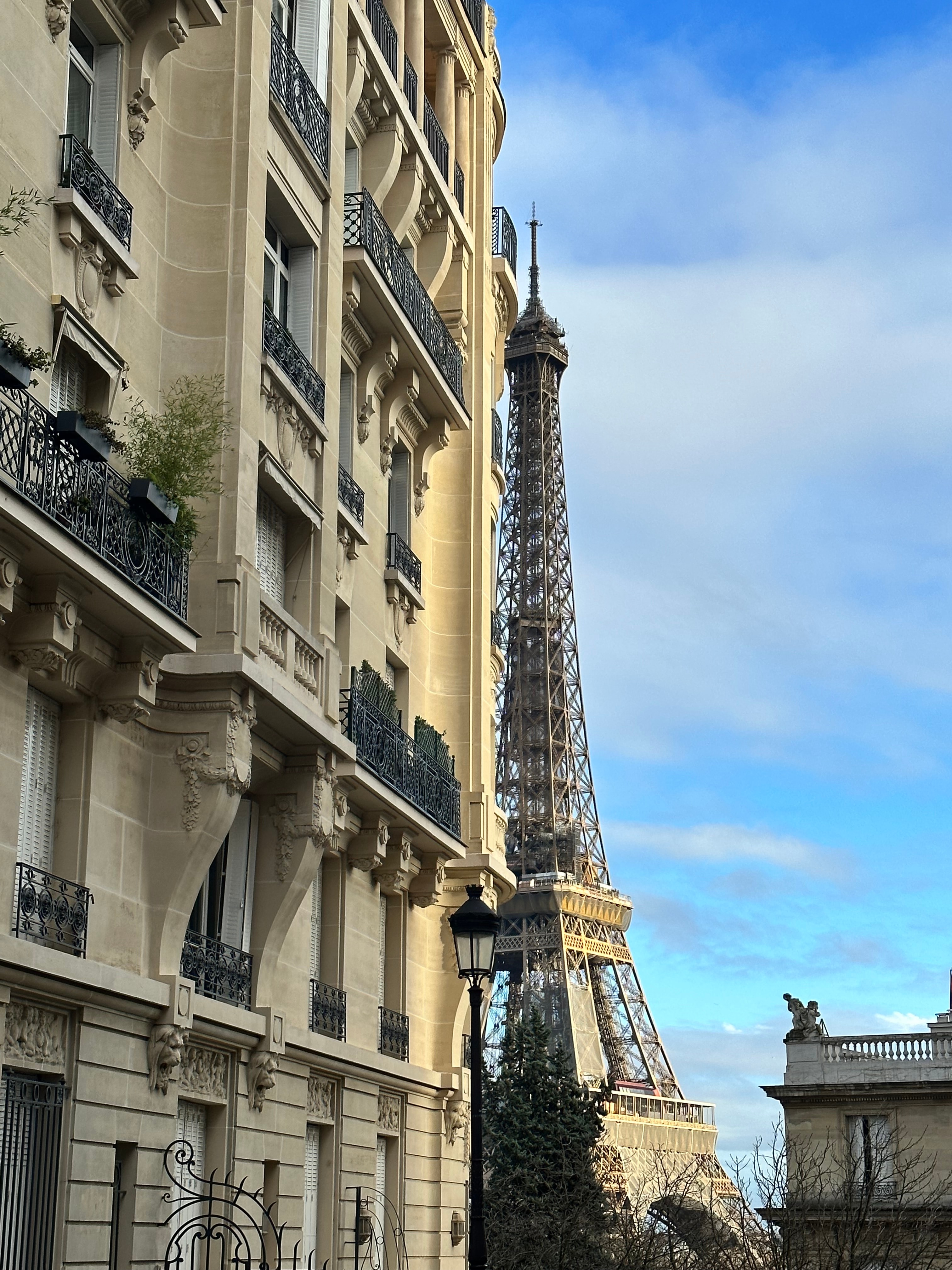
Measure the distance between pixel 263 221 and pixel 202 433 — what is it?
10.4 ft

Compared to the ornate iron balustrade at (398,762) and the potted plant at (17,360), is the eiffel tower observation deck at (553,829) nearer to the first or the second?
the ornate iron balustrade at (398,762)

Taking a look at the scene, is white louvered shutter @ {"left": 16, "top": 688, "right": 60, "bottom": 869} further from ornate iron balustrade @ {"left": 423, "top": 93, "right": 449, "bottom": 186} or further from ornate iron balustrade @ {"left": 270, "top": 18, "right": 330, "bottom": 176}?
ornate iron balustrade @ {"left": 423, "top": 93, "right": 449, "bottom": 186}

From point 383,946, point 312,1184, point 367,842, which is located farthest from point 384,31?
point 312,1184

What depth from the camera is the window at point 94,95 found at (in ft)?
59.0

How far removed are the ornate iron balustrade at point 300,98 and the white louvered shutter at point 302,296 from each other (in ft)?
4.06

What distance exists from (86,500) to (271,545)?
6.52 meters

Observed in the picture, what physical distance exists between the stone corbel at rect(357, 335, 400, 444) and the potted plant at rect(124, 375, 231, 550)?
803 centimetres

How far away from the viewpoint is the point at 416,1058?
28641mm

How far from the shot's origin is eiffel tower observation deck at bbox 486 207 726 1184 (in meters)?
98.9

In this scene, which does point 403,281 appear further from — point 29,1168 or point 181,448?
point 29,1168

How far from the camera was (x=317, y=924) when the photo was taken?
A: 24.6 meters

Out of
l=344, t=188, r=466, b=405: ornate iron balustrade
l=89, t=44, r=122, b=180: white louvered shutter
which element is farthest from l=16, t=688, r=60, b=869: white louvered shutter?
l=344, t=188, r=466, b=405: ornate iron balustrade

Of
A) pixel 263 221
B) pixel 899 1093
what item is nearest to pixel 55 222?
pixel 263 221

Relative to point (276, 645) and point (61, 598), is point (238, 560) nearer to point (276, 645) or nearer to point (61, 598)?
point (276, 645)
